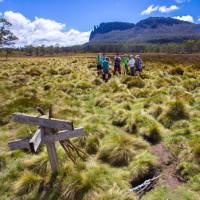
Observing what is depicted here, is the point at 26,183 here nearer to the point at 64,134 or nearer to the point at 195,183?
the point at 64,134

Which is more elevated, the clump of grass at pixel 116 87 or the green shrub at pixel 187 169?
A: the green shrub at pixel 187 169

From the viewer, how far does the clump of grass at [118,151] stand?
7254 mm

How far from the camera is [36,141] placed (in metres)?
5.67

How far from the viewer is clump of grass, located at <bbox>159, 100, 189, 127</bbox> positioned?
9.84 meters

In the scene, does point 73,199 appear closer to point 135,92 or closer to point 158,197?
point 158,197

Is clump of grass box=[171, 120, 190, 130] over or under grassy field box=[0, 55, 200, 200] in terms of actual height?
over

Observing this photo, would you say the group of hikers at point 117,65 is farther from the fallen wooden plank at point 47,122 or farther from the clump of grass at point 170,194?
the clump of grass at point 170,194

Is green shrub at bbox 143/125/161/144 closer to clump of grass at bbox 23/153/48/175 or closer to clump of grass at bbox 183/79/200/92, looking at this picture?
clump of grass at bbox 23/153/48/175

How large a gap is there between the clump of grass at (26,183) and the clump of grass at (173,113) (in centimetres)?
481

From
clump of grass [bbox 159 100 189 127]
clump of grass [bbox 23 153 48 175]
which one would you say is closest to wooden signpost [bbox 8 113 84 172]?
clump of grass [bbox 23 153 48 175]

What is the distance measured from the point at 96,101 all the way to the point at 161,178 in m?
7.40

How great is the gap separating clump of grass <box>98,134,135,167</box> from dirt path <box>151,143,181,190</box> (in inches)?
27.0

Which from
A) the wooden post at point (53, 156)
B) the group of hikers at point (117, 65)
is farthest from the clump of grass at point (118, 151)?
the group of hikers at point (117, 65)

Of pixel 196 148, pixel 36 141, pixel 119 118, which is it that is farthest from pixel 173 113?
pixel 36 141
